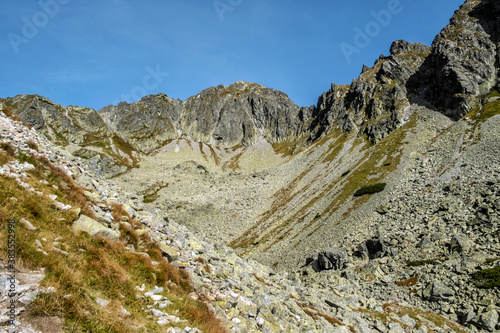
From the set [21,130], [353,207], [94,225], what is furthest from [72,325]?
[353,207]

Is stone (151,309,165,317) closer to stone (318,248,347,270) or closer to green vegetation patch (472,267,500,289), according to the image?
green vegetation patch (472,267,500,289)

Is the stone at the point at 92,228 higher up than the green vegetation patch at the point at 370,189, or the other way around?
the green vegetation patch at the point at 370,189

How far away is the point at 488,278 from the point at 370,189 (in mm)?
35143

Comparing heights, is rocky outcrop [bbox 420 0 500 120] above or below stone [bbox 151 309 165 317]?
above

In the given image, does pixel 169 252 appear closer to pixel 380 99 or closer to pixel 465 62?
pixel 465 62

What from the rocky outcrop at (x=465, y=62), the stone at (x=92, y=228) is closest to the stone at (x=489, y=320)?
the stone at (x=92, y=228)

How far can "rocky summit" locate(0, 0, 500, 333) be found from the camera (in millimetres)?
8812

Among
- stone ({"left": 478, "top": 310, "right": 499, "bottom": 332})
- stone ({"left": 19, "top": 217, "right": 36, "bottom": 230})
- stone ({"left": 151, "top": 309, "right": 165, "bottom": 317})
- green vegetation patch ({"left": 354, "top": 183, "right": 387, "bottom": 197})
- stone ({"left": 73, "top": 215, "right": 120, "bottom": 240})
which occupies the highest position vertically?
green vegetation patch ({"left": 354, "top": 183, "right": 387, "bottom": 197})

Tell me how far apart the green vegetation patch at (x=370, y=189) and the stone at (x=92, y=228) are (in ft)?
185

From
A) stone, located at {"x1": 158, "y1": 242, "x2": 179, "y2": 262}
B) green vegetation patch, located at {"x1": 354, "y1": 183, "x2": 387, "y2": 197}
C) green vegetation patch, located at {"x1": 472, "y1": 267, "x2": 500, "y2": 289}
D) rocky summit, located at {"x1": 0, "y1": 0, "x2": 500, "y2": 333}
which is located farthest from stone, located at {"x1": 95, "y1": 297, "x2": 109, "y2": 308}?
green vegetation patch, located at {"x1": 354, "y1": 183, "x2": 387, "y2": 197}

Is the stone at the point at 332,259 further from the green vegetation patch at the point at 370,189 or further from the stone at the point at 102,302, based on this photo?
the stone at the point at 102,302

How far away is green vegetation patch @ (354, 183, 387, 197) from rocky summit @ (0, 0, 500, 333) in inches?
13.4

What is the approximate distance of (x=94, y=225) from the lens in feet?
38.3

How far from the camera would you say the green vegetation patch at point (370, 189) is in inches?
2256
